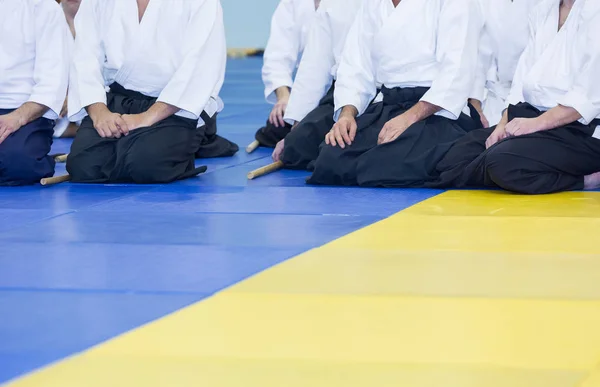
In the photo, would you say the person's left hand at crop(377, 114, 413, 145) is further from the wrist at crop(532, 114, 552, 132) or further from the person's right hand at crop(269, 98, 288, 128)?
the person's right hand at crop(269, 98, 288, 128)

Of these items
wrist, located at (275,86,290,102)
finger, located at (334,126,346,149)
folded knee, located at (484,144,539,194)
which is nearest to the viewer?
folded knee, located at (484,144,539,194)

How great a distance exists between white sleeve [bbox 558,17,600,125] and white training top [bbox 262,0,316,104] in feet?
8.02

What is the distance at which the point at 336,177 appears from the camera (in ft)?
17.1

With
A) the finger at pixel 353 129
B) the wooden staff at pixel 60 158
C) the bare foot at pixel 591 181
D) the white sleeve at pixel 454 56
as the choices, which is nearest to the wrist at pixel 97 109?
the wooden staff at pixel 60 158

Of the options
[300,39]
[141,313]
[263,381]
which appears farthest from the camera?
Result: [300,39]

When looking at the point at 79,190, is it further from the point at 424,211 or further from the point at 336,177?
the point at 424,211

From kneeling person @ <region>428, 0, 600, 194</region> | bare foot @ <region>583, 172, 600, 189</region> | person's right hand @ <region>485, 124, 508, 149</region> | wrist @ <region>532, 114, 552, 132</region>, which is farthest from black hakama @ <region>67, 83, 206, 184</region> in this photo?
bare foot @ <region>583, 172, 600, 189</region>

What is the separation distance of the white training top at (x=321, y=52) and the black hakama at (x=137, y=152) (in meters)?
0.80

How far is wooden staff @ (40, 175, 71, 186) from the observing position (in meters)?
5.30

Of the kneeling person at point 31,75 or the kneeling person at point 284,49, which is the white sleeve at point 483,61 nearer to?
the kneeling person at point 284,49

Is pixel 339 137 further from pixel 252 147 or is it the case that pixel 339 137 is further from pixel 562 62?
pixel 252 147

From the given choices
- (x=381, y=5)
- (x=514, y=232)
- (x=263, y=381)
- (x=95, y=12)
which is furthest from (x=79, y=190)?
(x=263, y=381)

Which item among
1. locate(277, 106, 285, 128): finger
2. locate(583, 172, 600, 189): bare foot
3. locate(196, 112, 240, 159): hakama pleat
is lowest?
locate(196, 112, 240, 159): hakama pleat

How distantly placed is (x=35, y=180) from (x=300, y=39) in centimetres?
220
